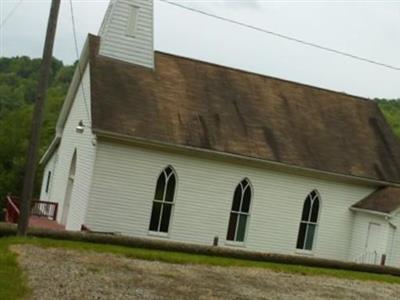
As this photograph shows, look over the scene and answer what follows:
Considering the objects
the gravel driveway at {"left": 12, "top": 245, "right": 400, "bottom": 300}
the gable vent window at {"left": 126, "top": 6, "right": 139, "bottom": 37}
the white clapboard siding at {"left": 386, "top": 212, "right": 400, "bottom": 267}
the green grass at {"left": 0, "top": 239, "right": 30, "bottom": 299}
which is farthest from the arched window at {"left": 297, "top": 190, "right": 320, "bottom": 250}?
the green grass at {"left": 0, "top": 239, "right": 30, "bottom": 299}

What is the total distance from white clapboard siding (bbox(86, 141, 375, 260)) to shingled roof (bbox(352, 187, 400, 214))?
450mm

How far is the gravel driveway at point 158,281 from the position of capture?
562 inches

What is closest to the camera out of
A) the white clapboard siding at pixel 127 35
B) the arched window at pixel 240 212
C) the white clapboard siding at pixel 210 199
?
the white clapboard siding at pixel 210 199

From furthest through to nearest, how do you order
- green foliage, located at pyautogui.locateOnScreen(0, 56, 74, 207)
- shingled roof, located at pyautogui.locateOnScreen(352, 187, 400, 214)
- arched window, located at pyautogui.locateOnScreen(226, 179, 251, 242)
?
green foliage, located at pyautogui.locateOnScreen(0, 56, 74, 207), shingled roof, located at pyautogui.locateOnScreen(352, 187, 400, 214), arched window, located at pyautogui.locateOnScreen(226, 179, 251, 242)

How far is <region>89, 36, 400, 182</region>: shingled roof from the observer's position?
30.1m

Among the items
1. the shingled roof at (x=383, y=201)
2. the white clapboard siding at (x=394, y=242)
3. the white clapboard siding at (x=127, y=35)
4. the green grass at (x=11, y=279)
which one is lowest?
the green grass at (x=11, y=279)

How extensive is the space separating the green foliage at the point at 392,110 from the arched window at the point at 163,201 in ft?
160

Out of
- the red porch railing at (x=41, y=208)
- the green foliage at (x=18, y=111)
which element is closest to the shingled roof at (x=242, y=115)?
the green foliage at (x=18, y=111)

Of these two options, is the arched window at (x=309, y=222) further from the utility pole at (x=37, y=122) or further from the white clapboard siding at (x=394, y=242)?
the utility pole at (x=37, y=122)

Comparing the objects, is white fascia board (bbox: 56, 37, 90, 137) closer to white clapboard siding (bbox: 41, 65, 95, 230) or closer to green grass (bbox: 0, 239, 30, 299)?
white clapboard siding (bbox: 41, 65, 95, 230)

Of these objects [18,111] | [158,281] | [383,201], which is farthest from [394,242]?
[18,111]

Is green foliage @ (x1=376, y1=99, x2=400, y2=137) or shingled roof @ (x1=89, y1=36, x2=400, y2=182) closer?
shingled roof @ (x1=89, y1=36, x2=400, y2=182)

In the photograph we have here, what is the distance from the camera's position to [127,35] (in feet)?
107

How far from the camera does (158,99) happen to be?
31.3 metres
